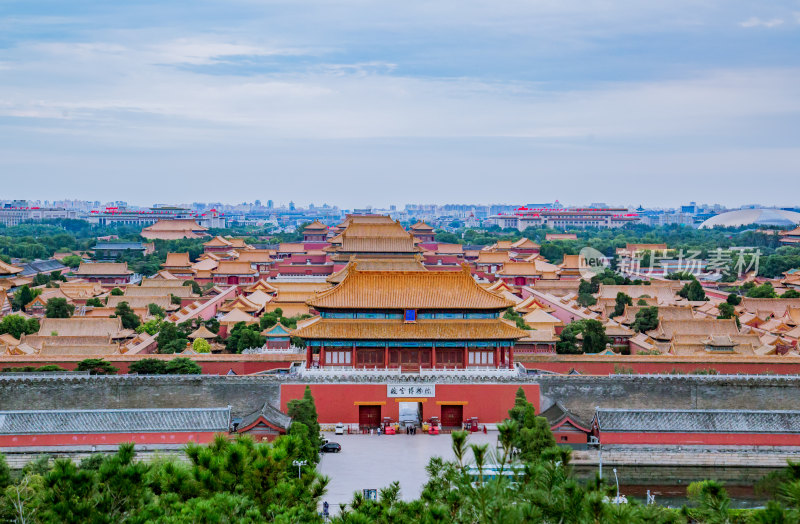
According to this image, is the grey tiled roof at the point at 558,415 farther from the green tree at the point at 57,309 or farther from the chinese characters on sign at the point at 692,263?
the chinese characters on sign at the point at 692,263

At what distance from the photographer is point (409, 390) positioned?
1056 inches

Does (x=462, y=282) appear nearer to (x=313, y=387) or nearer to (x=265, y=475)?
(x=313, y=387)

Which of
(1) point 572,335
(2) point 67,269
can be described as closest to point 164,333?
(1) point 572,335

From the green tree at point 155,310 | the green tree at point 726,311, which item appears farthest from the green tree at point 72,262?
the green tree at point 726,311

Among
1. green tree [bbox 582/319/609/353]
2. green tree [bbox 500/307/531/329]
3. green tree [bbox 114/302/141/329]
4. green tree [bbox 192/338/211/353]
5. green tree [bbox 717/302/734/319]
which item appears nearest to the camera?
green tree [bbox 192/338/211/353]

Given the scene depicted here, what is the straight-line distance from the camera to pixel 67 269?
3068 inches

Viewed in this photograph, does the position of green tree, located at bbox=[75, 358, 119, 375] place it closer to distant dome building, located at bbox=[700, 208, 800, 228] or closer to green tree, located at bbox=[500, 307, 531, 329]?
green tree, located at bbox=[500, 307, 531, 329]

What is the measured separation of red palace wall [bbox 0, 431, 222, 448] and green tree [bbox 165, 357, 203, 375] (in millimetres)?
4563

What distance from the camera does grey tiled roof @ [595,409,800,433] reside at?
2495 centimetres

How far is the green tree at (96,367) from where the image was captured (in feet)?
95.4

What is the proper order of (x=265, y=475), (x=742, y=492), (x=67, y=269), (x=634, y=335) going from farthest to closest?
(x=67, y=269) < (x=634, y=335) < (x=742, y=492) < (x=265, y=475)

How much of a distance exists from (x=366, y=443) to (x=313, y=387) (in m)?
2.63

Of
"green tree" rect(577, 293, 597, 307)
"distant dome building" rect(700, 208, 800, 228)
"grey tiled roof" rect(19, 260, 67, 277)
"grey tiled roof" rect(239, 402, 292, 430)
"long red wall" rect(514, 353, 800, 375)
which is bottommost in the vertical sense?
"grey tiled roof" rect(19, 260, 67, 277)

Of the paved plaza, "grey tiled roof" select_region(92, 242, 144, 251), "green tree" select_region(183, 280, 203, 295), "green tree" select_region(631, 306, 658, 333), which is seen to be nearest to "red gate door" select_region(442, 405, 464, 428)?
the paved plaza
